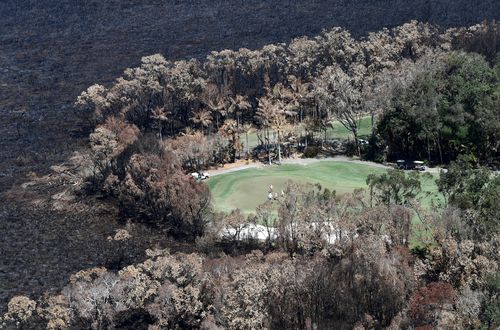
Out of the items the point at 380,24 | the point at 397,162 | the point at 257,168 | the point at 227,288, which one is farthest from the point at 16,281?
the point at 380,24

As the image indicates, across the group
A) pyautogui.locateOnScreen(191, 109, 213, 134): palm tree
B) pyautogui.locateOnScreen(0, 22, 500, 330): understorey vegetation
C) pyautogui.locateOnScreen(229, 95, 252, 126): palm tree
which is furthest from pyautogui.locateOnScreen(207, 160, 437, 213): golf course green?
pyautogui.locateOnScreen(229, 95, 252, 126): palm tree

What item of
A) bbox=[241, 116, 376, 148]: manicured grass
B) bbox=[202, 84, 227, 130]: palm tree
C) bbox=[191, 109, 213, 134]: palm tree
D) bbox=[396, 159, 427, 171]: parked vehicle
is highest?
bbox=[202, 84, 227, 130]: palm tree

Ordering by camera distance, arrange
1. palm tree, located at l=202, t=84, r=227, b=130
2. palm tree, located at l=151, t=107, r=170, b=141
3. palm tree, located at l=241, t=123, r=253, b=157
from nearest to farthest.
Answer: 1. palm tree, located at l=241, t=123, r=253, b=157
2. palm tree, located at l=151, t=107, r=170, b=141
3. palm tree, located at l=202, t=84, r=227, b=130

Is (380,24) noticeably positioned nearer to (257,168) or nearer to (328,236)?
(257,168)

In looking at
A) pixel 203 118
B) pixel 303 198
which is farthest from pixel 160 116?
pixel 303 198

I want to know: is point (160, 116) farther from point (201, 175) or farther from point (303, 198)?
point (303, 198)

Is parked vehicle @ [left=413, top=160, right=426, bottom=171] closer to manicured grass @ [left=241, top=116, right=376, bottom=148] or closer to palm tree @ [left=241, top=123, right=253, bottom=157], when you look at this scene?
manicured grass @ [left=241, top=116, right=376, bottom=148]

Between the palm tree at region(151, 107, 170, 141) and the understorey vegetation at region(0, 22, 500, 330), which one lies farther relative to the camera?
the palm tree at region(151, 107, 170, 141)
